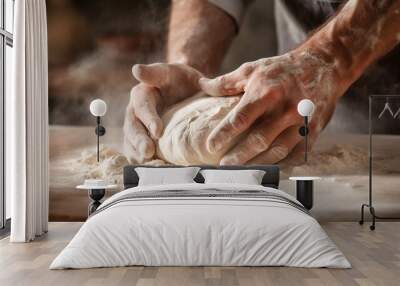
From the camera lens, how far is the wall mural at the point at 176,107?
24.9 feet

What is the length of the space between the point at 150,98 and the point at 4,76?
191 cm

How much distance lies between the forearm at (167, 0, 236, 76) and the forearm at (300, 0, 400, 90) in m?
1.11

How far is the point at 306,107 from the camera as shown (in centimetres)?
719

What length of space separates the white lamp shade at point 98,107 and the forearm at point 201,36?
1128mm

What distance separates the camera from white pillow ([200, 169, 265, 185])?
671 cm

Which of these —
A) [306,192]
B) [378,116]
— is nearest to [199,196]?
[306,192]

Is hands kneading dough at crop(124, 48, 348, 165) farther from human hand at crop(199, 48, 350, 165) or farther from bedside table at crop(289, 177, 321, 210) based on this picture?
bedside table at crop(289, 177, 321, 210)

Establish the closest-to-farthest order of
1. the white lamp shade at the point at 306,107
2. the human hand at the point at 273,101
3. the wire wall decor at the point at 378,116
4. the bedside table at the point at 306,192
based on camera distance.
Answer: the bedside table at the point at 306,192
the white lamp shade at the point at 306,107
the wire wall decor at the point at 378,116
the human hand at the point at 273,101

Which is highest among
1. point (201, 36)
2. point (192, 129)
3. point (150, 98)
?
point (201, 36)

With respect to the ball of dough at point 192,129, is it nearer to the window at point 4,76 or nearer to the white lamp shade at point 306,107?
the white lamp shade at point 306,107

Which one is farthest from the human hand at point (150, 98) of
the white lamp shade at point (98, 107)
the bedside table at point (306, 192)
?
the bedside table at point (306, 192)

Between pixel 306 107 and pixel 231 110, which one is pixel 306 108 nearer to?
pixel 306 107

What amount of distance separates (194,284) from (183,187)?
5.55 feet

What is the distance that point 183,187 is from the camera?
5.66 meters
